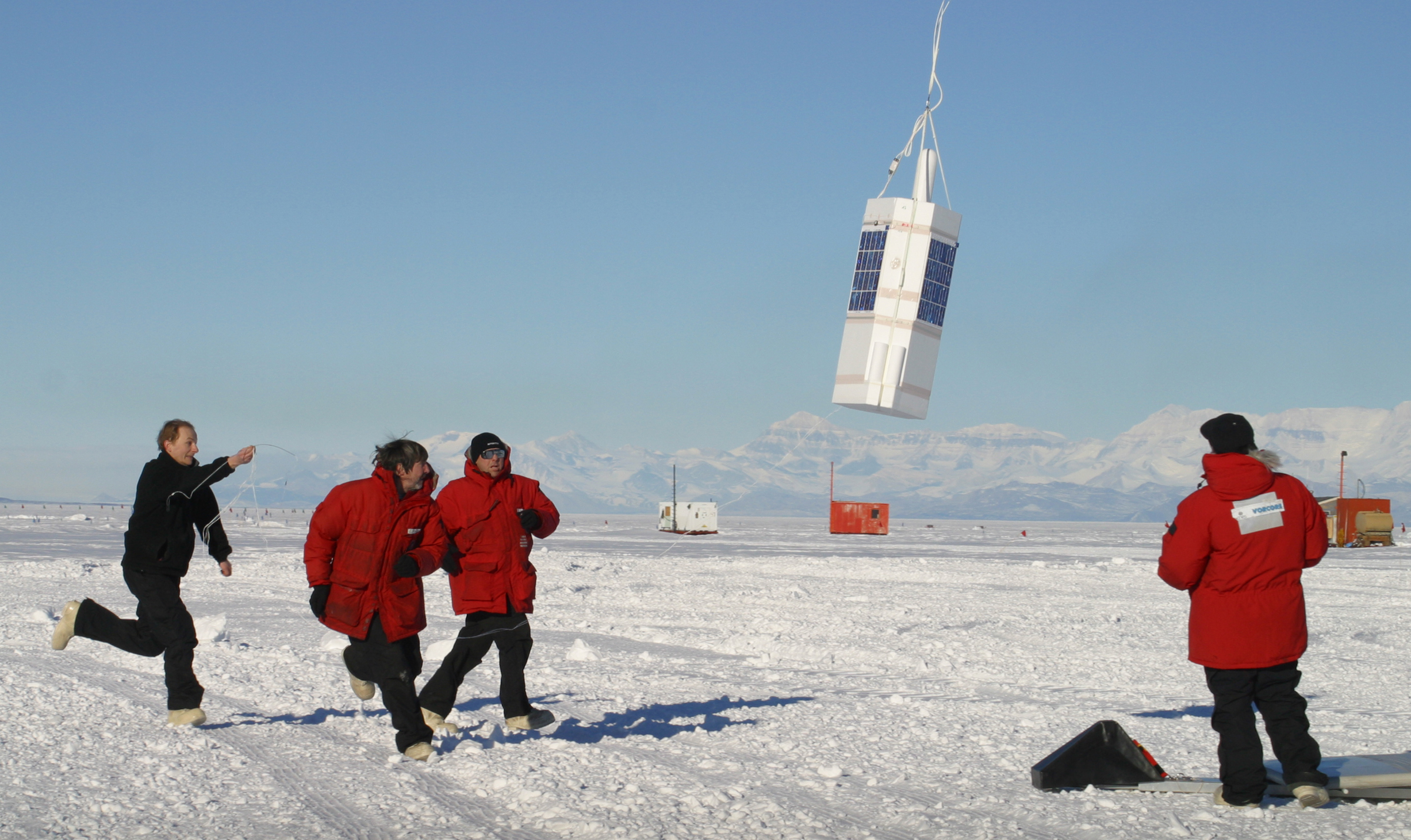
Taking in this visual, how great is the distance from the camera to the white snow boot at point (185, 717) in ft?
20.4

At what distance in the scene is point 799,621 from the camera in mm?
12633

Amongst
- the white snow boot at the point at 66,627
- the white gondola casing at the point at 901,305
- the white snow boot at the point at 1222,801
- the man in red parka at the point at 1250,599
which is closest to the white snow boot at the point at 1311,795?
the man in red parka at the point at 1250,599

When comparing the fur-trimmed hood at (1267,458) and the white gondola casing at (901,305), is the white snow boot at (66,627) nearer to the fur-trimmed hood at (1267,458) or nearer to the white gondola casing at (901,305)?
the fur-trimmed hood at (1267,458)

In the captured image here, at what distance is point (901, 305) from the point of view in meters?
11.1

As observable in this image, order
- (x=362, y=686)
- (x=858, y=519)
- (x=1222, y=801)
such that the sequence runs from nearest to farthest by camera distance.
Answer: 1. (x=1222, y=801)
2. (x=362, y=686)
3. (x=858, y=519)

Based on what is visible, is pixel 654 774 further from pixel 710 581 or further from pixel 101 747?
pixel 710 581

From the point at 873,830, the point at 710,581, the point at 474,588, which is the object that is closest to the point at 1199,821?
the point at 873,830

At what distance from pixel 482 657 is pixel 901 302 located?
6330 mm

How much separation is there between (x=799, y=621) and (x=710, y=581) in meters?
7.00

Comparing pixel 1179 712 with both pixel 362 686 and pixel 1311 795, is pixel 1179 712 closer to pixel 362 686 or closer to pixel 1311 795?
pixel 1311 795

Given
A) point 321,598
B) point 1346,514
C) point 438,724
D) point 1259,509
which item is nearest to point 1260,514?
point 1259,509

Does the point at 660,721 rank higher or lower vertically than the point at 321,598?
lower

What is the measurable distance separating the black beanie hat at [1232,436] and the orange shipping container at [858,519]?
49692 mm

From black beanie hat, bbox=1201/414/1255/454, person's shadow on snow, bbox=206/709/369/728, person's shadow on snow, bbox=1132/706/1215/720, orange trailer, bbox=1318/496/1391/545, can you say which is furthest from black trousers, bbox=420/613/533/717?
orange trailer, bbox=1318/496/1391/545
